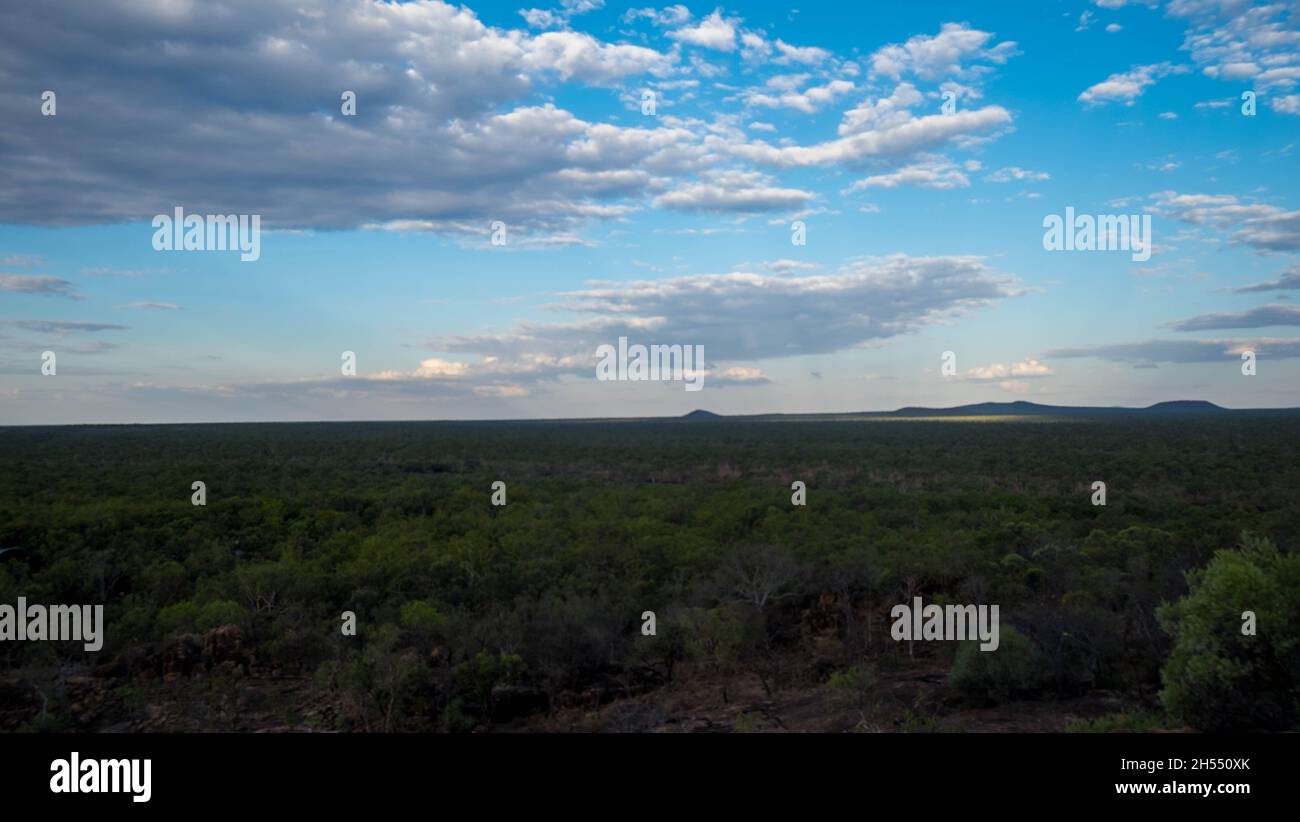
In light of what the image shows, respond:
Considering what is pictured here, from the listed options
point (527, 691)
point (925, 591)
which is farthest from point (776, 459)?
point (527, 691)

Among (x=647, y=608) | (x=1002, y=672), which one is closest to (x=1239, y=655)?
(x=1002, y=672)

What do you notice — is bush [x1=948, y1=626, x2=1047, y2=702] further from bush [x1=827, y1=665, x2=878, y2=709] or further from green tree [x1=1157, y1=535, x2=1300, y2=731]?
green tree [x1=1157, y1=535, x2=1300, y2=731]

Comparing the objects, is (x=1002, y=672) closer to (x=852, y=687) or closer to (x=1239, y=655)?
(x=852, y=687)

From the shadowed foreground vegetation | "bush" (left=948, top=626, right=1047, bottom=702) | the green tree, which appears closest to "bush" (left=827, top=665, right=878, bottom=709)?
the shadowed foreground vegetation
